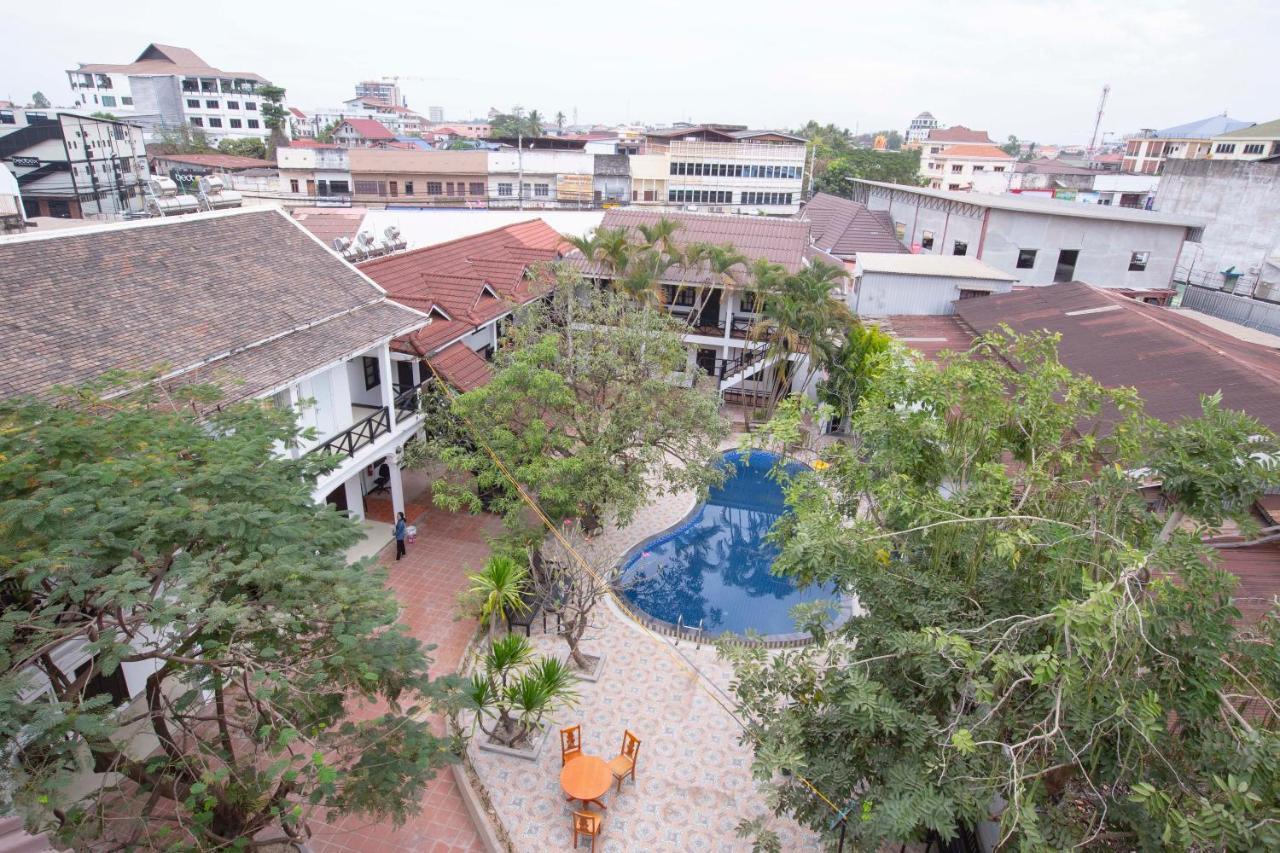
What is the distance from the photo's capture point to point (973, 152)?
72.9m

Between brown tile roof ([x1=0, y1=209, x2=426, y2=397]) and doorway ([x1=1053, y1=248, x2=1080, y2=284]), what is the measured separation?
25383 millimetres

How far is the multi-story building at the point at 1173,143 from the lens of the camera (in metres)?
66.0

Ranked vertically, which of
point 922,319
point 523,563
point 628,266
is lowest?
point 523,563

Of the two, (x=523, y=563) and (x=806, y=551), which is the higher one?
(x=806, y=551)

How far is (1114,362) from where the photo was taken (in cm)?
1609

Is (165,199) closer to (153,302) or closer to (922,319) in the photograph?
(153,302)

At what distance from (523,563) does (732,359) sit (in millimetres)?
14772

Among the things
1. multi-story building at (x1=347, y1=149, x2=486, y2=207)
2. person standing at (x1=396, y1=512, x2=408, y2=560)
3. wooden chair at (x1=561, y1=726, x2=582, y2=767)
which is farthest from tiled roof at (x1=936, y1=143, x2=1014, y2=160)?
wooden chair at (x1=561, y1=726, x2=582, y2=767)

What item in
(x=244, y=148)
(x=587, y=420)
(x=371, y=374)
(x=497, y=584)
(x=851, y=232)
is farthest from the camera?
(x=244, y=148)

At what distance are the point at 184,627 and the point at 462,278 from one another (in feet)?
46.0

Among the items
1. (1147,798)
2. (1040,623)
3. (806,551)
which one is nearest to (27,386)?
(806,551)

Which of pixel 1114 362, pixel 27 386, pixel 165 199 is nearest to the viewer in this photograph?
pixel 27 386

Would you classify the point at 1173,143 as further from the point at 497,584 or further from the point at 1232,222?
the point at 497,584

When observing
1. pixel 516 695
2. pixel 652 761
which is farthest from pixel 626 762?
pixel 516 695
